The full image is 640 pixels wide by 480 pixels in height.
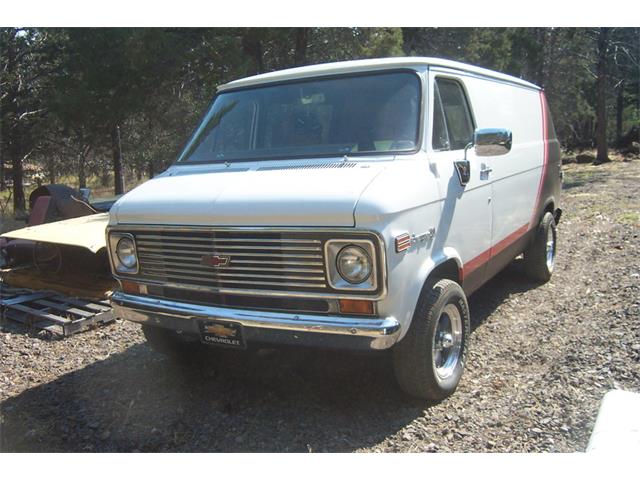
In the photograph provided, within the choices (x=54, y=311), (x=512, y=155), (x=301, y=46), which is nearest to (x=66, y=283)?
(x=54, y=311)

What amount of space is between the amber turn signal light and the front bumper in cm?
4

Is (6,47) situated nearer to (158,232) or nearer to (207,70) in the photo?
(207,70)

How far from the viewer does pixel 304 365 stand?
4.21 meters

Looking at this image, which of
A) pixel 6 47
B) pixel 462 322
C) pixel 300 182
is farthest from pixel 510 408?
pixel 6 47

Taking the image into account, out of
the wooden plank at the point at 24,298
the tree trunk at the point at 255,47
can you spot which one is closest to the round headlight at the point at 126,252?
the wooden plank at the point at 24,298

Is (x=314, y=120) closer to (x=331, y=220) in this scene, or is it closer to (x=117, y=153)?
(x=331, y=220)

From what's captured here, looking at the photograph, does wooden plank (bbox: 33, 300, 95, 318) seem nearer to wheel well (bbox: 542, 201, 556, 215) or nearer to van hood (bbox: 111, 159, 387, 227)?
van hood (bbox: 111, 159, 387, 227)

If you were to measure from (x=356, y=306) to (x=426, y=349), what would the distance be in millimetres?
610

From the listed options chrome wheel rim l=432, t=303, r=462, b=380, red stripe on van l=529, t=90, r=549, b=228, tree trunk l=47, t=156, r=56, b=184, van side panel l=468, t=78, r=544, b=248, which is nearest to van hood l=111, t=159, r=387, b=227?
chrome wheel rim l=432, t=303, r=462, b=380

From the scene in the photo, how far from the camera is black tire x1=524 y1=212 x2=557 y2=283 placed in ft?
19.4

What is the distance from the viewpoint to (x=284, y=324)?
10.0ft

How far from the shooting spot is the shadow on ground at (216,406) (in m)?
3.24

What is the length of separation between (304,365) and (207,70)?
33.0 feet

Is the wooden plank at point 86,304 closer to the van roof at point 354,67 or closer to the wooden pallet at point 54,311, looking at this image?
the wooden pallet at point 54,311
